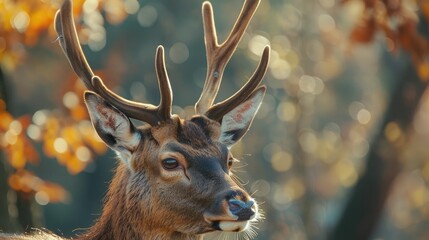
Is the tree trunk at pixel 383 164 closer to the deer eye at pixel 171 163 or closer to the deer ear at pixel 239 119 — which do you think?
the deer ear at pixel 239 119

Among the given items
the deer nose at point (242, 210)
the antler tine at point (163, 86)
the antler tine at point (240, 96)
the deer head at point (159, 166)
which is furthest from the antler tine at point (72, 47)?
the deer nose at point (242, 210)

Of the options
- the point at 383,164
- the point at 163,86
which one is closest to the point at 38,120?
the point at 383,164

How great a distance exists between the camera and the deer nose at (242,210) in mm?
9000

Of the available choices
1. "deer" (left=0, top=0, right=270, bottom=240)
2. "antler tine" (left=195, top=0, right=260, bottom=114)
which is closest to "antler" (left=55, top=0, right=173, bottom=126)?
"deer" (left=0, top=0, right=270, bottom=240)

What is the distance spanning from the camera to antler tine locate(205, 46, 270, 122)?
10.1 metres

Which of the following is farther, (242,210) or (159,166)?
(159,166)

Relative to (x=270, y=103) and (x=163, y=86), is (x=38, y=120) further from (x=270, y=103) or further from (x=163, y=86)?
(x=270, y=103)

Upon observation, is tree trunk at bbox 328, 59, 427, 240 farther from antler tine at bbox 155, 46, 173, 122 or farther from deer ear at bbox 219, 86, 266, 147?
antler tine at bbox 155, 46, 173, 122

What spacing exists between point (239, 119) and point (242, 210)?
58.9 inches

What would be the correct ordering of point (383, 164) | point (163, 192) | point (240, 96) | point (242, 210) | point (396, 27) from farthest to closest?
1. point (383, 164)
2. point (396, 27)
3. point (240, 96)
4. point (163, 192)
5. point (242, 210)

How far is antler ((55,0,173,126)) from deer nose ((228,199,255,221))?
102 centimetres

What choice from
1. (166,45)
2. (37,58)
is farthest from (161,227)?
(166,45)

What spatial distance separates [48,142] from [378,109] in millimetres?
27699

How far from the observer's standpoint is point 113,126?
9.67 metres
